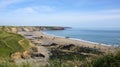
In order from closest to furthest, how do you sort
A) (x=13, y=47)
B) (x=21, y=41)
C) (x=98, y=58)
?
(x=98, y=58) < (x=13, y=47) < (x=21, y=41)

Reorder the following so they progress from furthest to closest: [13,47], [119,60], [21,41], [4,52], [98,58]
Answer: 1. [21,41]
2. [13,47]
3. [4,52]
4. [98,58]
5. [119,60]

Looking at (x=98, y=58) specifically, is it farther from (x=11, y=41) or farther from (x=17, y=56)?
(x=11, y=41)

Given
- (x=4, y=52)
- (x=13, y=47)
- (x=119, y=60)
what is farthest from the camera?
(x=13, y=47)

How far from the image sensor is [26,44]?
43594 millimetres

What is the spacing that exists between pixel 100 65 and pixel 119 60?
1.95ft

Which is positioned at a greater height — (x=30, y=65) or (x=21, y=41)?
(x=30, y=65)

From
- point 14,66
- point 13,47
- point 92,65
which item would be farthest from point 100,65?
point 13,47

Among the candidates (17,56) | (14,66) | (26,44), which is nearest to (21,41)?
(26,44)

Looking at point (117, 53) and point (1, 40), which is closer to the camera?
point (117, 53)

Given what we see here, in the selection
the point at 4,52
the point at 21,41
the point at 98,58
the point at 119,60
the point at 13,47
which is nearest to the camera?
the point at 119,60

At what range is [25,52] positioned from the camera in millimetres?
39062

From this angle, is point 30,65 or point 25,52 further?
point 25,52

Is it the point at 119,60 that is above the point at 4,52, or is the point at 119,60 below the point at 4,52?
above

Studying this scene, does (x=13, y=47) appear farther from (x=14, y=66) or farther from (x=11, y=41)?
(x=14, y=66)
